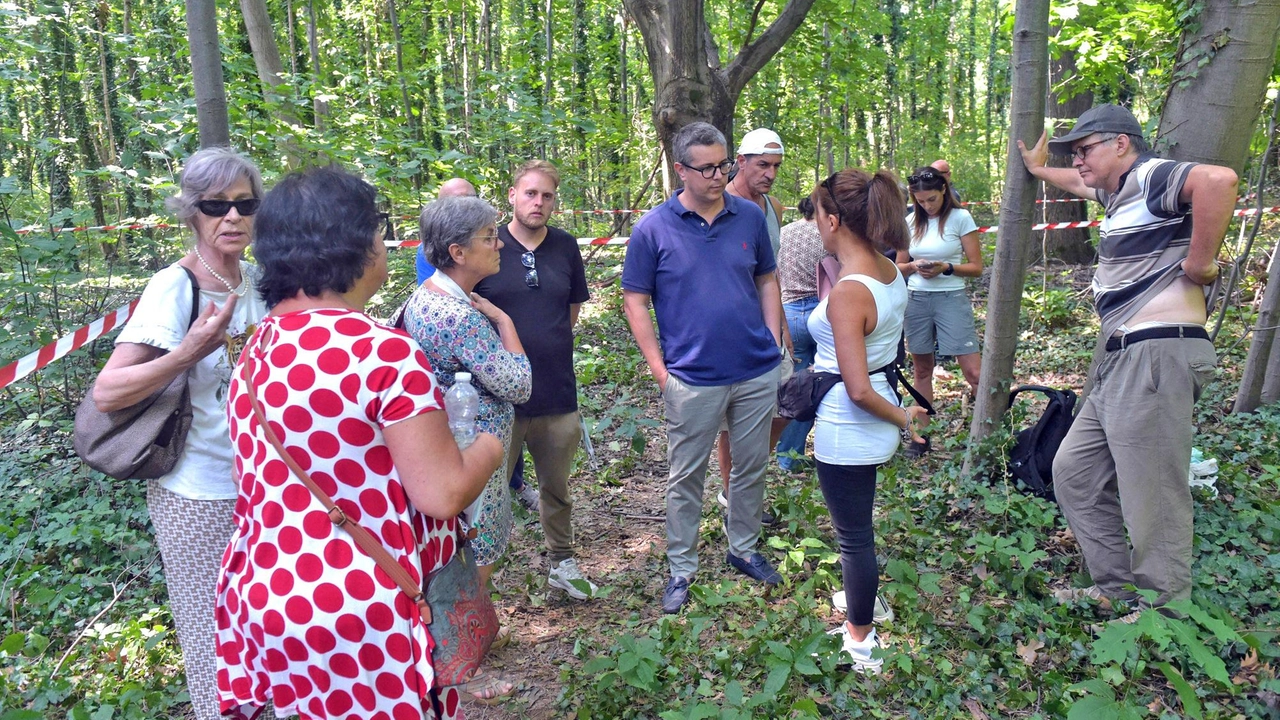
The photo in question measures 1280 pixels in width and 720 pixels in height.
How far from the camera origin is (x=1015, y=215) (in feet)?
13.9

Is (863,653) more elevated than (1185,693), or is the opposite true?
(1185,693)

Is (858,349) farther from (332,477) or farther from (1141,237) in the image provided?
(332,477)

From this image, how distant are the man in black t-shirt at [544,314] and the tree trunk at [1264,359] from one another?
4.75 m

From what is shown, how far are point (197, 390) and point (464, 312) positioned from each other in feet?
2.87

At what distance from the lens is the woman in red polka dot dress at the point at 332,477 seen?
1.76 metres

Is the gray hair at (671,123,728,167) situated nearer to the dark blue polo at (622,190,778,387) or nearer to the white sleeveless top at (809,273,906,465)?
the dark blue polo at (622,190,778,387)

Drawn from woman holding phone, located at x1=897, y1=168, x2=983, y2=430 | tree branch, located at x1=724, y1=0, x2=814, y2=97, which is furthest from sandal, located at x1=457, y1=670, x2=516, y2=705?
tree branch, located at x1=724, y1=0, x2=814, y2=97

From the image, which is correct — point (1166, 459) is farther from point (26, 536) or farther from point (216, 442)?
point (26, 536)

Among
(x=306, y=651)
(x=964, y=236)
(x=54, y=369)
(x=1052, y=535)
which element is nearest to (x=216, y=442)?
(x=306, y=651)

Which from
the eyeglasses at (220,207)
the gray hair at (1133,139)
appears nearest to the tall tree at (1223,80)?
the gray hair at (1133,139)

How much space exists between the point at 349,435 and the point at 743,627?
2530 millimetres

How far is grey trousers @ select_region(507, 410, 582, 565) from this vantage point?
3.94 meters

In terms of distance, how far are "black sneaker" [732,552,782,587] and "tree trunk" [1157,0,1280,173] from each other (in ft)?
8.88

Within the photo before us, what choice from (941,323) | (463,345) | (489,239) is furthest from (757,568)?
(941,323)
